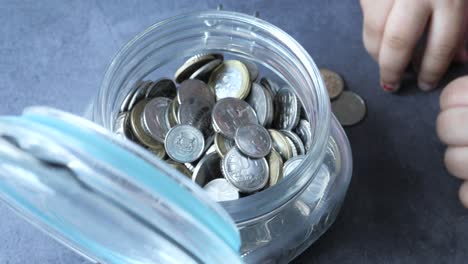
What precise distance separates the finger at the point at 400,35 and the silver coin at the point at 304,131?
146 millimetres

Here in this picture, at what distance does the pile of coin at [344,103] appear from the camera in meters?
0.72

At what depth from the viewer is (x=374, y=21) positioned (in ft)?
2.27

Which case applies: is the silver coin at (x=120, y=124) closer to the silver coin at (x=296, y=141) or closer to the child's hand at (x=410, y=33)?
the silver coin at (x=296, y=141)

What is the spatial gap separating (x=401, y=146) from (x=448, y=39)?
0.47 feet

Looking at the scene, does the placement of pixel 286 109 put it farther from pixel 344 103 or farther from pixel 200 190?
pixel 200 190

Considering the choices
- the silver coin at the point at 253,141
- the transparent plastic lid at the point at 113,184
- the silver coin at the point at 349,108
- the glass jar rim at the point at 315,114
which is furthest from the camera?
the silver coin at the point at 349,108

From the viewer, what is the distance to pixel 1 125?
39cm

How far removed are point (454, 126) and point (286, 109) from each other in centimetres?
20

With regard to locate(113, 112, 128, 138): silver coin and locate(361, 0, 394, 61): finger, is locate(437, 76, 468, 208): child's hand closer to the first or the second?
locate(361, 0, 394, 61): finger

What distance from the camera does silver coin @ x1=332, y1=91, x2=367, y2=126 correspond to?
72cm

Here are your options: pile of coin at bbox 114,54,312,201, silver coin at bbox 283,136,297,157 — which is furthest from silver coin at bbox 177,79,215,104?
silver coin at bbox 283,136,297,157

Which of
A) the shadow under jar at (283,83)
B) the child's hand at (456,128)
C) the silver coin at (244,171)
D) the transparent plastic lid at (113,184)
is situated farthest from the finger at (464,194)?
the transparent plastic lid at (113,184)

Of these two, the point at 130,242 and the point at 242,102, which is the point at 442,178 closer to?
the point at 242,102

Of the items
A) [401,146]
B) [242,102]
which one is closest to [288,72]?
[242,102]
